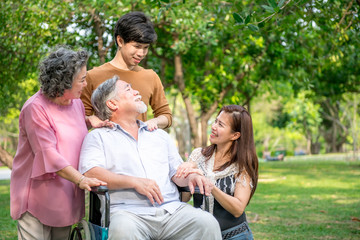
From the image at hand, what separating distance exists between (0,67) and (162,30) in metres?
4.56

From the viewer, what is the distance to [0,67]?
29.1ft

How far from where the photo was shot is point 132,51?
3889 mm

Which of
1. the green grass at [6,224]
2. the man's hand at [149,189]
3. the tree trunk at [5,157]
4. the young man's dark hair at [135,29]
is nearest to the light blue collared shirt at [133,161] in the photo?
the man's hand at [149,189]

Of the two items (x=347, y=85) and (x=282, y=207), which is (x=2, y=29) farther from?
(x=347, y=85)

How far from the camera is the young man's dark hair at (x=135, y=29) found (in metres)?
3.83

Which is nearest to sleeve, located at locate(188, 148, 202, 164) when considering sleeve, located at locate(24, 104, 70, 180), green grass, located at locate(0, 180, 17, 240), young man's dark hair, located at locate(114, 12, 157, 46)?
young man's dark hair, located at locate(114, 12, 157, 46)

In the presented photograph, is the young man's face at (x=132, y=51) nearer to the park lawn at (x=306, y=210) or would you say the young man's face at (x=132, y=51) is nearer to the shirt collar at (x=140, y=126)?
the shirt collar at (x=140, y=126)

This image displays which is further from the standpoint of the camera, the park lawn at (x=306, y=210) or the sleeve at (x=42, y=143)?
the park lawn at (x=306, y=210)

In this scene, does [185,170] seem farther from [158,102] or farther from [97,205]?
[158,102]

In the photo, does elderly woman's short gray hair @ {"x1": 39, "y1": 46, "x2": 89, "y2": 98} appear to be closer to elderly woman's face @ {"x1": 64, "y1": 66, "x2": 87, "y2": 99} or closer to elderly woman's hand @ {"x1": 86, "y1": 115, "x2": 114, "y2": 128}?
elderly woman's face @ {"x1": 64, "y1": 66, "x2": 87, "y2": 99}

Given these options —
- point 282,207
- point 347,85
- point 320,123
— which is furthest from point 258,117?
point 282,207

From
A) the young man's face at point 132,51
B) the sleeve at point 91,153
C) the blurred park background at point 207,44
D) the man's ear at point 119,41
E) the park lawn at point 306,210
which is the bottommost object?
the park lawn at point 306,210

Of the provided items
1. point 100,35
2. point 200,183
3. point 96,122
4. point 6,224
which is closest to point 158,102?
point 96,122

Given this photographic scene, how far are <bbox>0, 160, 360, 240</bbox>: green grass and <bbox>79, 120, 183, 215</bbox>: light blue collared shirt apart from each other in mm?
3451
